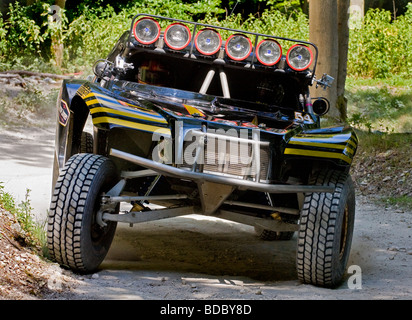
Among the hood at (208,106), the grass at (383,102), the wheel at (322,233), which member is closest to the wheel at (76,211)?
the hood at (208,106)

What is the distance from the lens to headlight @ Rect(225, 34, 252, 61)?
20.4ft

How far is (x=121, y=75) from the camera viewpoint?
639cm

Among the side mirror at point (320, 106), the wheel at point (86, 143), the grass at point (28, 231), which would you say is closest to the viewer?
the grass at point (28, 231)

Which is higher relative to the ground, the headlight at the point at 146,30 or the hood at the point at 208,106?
the headlight at the point at 146,30

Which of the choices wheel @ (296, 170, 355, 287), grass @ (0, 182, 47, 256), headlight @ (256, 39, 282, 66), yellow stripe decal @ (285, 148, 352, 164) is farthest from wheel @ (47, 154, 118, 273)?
headlight @ (256, 39, 282, 66)

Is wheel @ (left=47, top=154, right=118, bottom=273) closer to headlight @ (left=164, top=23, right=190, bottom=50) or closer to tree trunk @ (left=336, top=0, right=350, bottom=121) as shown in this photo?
headlight @ (left=164, top=23, right=190, bottom=50)

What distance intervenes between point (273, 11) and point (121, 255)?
1481cm

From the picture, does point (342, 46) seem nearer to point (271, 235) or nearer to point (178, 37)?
point (271, 235)

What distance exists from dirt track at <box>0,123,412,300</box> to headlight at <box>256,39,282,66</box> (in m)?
1.87

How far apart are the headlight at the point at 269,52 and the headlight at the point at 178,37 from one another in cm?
66

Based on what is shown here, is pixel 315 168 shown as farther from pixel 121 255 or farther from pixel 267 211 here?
pixel 121 255

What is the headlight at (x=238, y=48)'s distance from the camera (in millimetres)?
6223

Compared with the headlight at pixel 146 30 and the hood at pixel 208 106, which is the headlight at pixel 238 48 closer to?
the hood at pixel 208 106

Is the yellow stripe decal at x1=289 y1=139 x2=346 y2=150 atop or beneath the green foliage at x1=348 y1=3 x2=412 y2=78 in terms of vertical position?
beneath
